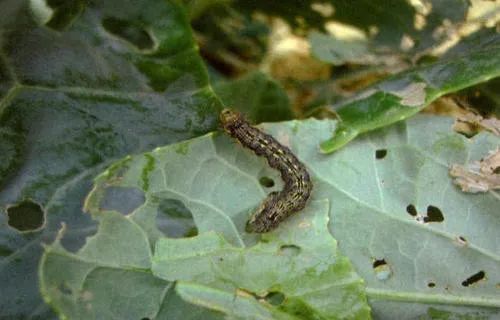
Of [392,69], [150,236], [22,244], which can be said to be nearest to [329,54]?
[392,69]

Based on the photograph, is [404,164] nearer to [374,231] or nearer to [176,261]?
[374,231]

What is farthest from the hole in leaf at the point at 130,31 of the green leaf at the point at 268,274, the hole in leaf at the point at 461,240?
the hole in leaf at the point at 461,240

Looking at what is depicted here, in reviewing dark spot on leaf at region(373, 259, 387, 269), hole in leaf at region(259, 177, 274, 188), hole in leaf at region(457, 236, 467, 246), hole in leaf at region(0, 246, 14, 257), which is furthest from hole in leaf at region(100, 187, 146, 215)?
hole in leaf at region(457, 236, 467, 246)

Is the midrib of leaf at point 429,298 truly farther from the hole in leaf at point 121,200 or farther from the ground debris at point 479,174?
the hole in leaf at point 121,200

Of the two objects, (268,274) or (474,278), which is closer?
(268,274)

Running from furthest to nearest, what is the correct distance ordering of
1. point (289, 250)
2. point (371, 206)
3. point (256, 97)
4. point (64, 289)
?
1. point (256, 97)
2. point (371, 206)
3. point (289, 250)
4. point (64, 289)

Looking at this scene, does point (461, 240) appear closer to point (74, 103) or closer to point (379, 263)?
point (379, 263)

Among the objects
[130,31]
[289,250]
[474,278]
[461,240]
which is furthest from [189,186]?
[474,278]
